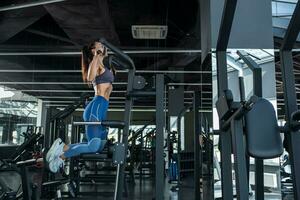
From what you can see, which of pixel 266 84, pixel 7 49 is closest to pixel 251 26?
pixel 266 84

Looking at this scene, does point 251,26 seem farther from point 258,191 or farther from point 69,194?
point 69,194

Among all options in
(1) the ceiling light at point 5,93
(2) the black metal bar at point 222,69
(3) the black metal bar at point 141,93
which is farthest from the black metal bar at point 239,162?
(1) the ceiling light at point 5,93

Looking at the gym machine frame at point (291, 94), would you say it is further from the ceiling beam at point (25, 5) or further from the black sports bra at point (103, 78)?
the ceiling beam at point (25, 5)

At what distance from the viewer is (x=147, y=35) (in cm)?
554

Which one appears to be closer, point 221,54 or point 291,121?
point 291,121

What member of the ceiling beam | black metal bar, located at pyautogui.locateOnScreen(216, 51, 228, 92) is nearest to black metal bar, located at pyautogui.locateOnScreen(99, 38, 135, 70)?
black metal bar, located at pyautogui.locateOnScreen(216, 51, 228, 92)

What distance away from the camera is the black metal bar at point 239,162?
61.6 inches

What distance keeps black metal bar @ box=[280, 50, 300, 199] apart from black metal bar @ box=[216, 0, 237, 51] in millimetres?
413

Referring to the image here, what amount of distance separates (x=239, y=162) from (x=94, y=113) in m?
1.49

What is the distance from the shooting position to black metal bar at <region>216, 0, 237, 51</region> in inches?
71.4

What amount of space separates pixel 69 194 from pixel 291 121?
3.91 metres

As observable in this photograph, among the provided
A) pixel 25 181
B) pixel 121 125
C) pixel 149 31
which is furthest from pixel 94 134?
pixel 149 31

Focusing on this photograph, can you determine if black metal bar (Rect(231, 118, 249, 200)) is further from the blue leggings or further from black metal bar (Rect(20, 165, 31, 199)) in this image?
black metal bar (Rect(20, 165, 31, 199))

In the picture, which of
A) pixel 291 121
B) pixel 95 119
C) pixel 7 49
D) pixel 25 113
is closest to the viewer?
pixel 291 121
